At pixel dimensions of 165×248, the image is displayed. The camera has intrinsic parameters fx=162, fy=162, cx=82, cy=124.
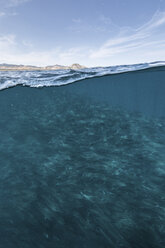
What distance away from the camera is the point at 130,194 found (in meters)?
7.52

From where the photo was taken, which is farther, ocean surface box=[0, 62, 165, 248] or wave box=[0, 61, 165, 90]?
wave box=[0, 61, 165, 90]

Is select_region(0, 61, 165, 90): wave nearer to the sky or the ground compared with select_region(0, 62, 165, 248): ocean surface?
nearer to the sky

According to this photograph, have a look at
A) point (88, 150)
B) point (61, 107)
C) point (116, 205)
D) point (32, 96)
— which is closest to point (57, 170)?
point (88, 150)

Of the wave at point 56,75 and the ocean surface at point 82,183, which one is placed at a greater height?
the wave at point 56,75

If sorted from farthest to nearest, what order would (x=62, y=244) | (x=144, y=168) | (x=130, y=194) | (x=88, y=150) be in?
(x=88, y=150) → (x=144, y=168) → (x=130, y=194) → (x=62, y=244)

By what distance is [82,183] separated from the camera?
324 inches

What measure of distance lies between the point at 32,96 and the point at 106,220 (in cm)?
3073

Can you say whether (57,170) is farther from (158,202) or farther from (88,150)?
(158,202)

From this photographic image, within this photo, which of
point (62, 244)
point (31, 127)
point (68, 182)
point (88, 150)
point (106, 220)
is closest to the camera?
point (62, 244)

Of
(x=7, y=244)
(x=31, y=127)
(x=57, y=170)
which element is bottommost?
(x=7, y=244)

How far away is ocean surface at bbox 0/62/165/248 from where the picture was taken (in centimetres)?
580

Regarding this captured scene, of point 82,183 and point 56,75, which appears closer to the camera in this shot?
point 82,183

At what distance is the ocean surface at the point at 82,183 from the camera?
580cm

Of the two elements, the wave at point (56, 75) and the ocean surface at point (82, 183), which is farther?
the wave at point (56, 75)
